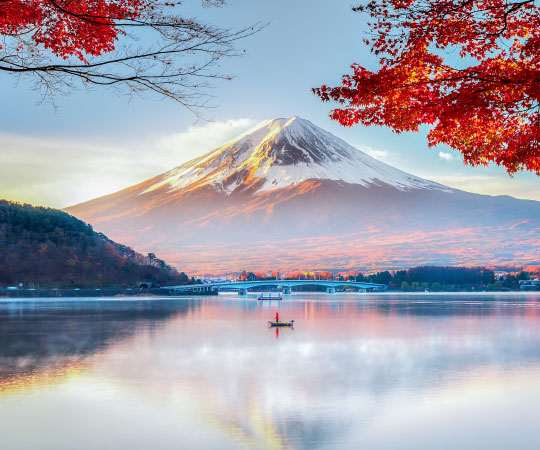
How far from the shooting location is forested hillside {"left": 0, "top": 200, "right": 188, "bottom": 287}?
128 meters

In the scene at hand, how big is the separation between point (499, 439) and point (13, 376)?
1230 centimetres

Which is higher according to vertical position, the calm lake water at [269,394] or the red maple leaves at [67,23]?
the red maple leaves at [67,23]

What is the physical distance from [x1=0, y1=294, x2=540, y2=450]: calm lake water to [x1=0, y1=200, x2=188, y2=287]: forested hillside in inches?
4127

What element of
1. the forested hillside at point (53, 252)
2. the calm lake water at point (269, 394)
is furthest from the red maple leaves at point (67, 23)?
the forested hillside at point (53, 252)

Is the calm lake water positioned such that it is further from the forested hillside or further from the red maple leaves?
the forested hillside

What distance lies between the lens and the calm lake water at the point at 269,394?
10.8 meters

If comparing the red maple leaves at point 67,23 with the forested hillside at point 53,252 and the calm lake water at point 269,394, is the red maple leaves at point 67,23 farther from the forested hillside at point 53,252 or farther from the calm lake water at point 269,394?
the forested hillside at point 53,252

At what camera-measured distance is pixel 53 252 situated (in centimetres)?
12875

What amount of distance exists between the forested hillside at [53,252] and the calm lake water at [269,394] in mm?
104835

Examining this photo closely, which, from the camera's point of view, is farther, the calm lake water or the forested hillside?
the forested hillside

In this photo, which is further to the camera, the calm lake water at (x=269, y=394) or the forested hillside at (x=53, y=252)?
the forested hillside at (x=53, y=252)

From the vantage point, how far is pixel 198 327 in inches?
1538

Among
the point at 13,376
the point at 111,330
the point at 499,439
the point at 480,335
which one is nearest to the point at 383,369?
the point at 499,439

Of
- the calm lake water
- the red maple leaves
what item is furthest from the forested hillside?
the red maple leaves
